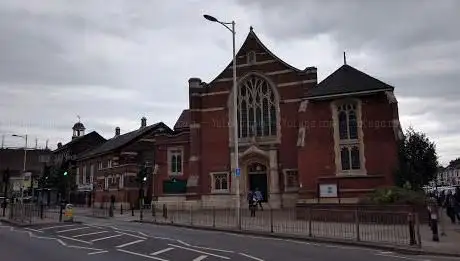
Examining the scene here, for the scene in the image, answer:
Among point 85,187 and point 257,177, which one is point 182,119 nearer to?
point 85,187

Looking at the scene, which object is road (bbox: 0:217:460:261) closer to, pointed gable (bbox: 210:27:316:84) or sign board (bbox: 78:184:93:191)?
pointed gable (bbox: 210:27:316:84)

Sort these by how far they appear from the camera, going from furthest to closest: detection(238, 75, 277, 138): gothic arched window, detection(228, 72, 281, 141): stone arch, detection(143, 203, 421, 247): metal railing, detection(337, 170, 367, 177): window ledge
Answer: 1. detection(238, 75, 277, 138): gothic arched window
2. detection(228, 72, 281, 141): stone arch
3. detection(337, 170, 367, 177): window ledge
4. detection(143, 203, 421, 247): metal railing

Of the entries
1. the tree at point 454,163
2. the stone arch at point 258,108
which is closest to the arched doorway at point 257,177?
the stone arch at point 258,108

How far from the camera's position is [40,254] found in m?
14.7

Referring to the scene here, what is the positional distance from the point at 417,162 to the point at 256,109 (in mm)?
15390

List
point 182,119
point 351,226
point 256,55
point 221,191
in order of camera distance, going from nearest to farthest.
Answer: point 351,226 < point 221,191 < point 256,55 < point 182,119

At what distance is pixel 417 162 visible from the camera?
3350cm

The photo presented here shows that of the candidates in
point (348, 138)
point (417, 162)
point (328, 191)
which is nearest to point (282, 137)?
point (348, 138)

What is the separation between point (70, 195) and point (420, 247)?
212ft

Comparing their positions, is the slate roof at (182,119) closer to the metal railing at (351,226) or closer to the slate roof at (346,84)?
the slate roof at (346,84)

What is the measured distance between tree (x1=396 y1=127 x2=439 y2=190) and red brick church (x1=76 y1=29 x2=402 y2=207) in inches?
69.9

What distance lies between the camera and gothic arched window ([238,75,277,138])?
143ft

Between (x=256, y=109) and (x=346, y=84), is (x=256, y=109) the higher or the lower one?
the lower one

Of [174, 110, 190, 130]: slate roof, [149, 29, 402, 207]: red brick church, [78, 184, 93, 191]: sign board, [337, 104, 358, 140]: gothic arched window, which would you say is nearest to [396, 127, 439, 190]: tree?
[149, 29, 402, 207]: red brick church
